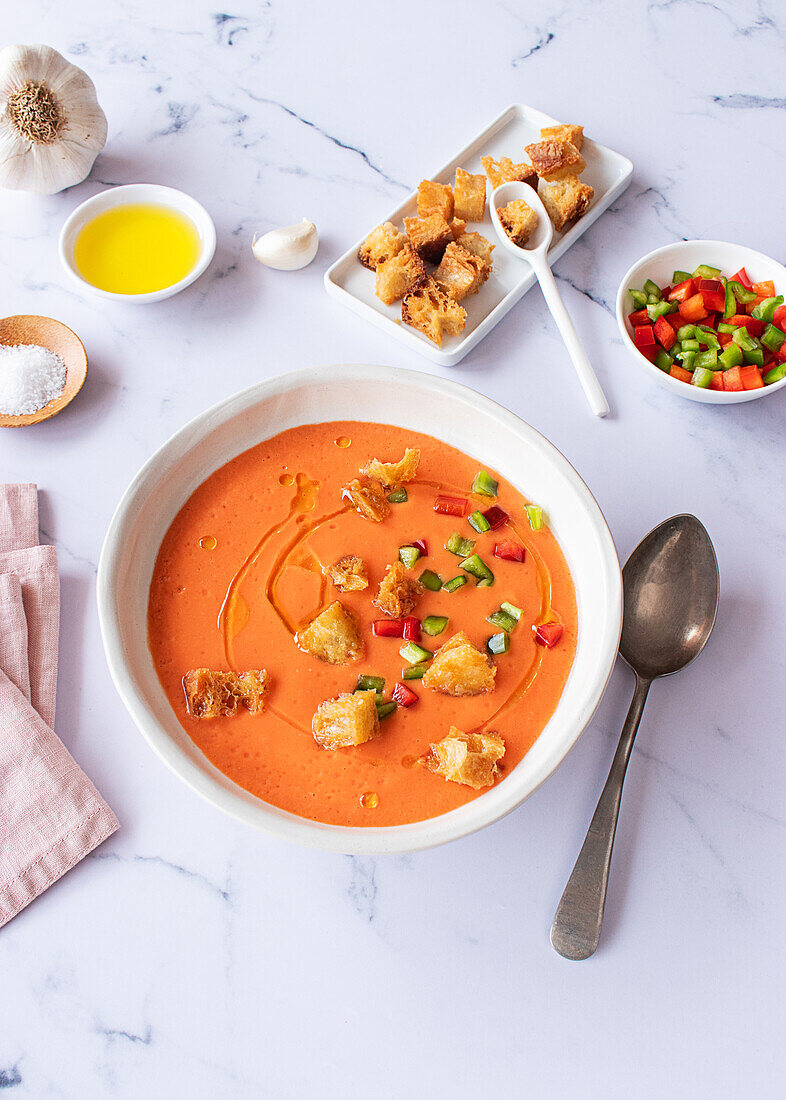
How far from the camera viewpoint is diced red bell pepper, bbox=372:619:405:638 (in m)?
2.21

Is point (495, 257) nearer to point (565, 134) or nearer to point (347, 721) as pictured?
point (565, 134)

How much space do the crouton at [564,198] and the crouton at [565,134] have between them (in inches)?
5.9

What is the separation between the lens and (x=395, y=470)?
2.31m

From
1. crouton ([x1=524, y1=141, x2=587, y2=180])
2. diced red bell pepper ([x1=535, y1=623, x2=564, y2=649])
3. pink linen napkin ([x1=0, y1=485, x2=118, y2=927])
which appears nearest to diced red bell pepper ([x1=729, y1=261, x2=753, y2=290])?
crouton ([x1=524, y1=141, x2=587, y2=180])

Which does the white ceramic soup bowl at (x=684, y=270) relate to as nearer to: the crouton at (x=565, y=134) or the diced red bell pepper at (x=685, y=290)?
the diced red bell pepper at (x=685, y=290)

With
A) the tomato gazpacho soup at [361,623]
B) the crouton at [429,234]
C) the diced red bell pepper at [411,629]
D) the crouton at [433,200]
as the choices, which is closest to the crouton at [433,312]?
the crouton at [429,234]

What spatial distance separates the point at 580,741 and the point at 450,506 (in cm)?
72

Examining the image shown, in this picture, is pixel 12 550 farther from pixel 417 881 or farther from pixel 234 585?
pixel 417 881

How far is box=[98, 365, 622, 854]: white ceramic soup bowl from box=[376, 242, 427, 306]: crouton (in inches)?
17.9

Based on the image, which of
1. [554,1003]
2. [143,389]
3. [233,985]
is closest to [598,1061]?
[554,1003]

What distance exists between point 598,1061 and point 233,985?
92cm

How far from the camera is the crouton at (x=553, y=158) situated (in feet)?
9.07

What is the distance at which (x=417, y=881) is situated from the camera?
2207 mm

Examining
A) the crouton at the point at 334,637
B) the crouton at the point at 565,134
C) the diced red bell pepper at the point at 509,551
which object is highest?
the crouton at the point at 565,134
